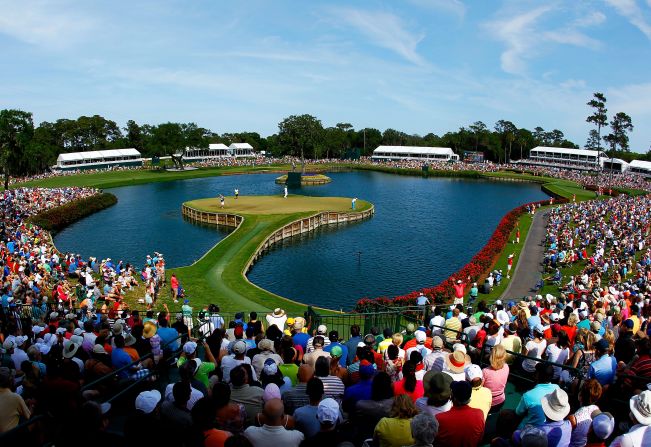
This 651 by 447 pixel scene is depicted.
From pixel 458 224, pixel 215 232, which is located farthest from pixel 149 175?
pixel 458 224

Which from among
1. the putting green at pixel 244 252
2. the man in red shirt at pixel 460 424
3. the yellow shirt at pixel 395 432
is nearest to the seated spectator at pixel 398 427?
the yellow shirt at pixel 395 432

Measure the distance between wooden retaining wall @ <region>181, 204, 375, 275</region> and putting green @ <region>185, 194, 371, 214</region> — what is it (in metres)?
1.08

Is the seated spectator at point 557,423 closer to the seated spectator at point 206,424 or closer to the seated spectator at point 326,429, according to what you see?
the seated spectator at point 326,429

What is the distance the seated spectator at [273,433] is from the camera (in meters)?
6.49

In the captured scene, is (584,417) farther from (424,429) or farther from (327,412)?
(327,412)

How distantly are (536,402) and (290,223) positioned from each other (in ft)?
151

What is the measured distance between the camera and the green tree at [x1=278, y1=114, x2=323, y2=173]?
13438cm

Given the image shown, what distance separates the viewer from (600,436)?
7.14m

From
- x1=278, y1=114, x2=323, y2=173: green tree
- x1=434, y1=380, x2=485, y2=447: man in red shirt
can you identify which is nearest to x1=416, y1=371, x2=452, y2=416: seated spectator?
x1=434, y1=380, x2=485, y2=447: man in red shirt

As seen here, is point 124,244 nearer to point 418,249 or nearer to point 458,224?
point 418,249

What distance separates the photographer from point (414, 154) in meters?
157

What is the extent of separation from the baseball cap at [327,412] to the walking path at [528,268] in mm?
24809

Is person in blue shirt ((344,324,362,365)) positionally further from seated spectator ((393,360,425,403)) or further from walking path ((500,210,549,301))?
walking path ((500,210,549,301))

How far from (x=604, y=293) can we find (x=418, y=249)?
25788mm
